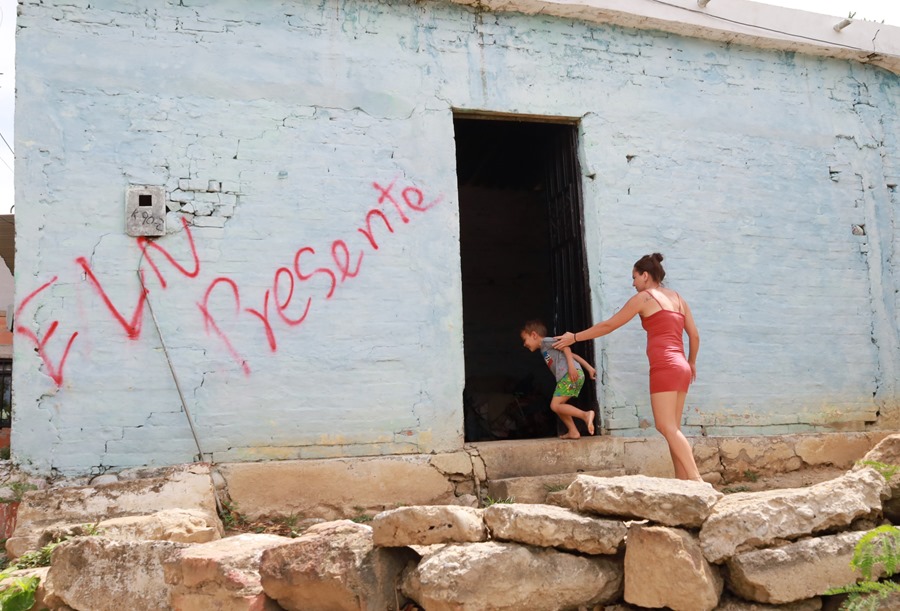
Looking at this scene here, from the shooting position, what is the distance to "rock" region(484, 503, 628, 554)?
11.6 feet

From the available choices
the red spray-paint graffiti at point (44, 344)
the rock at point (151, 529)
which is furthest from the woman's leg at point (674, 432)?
the red spray-paint graffiti at point (44, 344)

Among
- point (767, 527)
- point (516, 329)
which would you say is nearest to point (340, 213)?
point (767, 527)

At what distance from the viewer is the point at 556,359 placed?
20.2 ft

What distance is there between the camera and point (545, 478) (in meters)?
5.62

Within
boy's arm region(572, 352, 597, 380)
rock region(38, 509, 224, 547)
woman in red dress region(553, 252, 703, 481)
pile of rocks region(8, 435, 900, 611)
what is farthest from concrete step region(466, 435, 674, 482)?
rock region(38, 509, 224, 547)

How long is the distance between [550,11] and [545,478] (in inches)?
147

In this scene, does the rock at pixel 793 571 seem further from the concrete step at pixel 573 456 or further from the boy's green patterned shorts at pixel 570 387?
the boy's green patterned shorts at pixel 570 387

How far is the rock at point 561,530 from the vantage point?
3523mm

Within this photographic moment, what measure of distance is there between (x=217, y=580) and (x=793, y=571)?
102 inches

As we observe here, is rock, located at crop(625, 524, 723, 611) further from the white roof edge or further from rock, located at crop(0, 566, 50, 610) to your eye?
the white roof edge

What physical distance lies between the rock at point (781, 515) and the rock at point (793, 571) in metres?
0.06

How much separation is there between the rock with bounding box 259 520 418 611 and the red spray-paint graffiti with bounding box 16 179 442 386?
2.03m

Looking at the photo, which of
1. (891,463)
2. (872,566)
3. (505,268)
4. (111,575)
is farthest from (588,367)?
(505,268)

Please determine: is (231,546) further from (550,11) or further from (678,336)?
(550,11)
